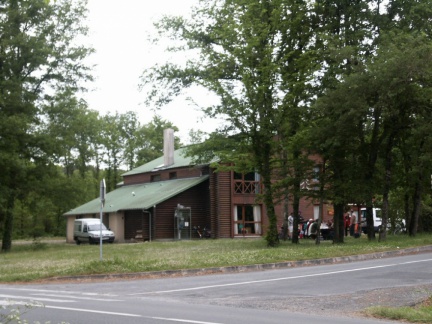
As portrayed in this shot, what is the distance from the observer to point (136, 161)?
9188 centimetres

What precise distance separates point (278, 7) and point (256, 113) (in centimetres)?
504

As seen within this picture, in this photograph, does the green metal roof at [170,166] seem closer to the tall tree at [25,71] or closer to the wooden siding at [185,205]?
the wooden siding at [185,205]

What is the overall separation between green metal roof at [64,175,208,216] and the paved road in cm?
3049

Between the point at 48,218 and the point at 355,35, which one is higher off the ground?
the point at 355,35

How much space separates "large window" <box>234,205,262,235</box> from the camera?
52031mm

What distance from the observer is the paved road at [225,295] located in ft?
35.8

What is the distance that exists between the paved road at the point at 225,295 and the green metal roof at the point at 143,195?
30.5 m

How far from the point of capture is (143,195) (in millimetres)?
55531

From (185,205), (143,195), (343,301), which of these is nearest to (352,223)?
(185,205)

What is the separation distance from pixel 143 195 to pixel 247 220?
912 centimetres

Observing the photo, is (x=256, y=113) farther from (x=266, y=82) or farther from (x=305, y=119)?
(x=305, y=119)

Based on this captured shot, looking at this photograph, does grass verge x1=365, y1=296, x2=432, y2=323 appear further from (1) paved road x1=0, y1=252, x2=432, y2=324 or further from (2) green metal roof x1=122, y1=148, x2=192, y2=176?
(2) green metal roof x1=122, y1=148, x2=192, y2=176

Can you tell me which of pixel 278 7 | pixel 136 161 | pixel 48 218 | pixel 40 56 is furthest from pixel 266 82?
pixel 136 161

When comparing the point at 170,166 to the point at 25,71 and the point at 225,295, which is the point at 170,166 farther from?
the point at 225,295
